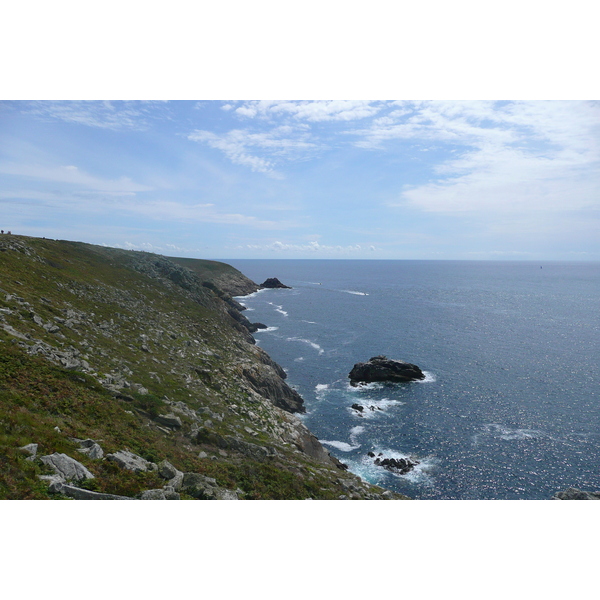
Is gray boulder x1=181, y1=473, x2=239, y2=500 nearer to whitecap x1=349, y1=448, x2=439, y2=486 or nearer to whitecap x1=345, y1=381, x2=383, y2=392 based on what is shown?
whitecap x1=349, y1=448, x2=439, y2=486

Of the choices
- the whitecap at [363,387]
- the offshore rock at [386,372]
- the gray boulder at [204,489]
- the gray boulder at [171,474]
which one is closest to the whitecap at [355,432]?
the whitecap at [363,387]

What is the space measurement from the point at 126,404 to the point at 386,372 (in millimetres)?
52639

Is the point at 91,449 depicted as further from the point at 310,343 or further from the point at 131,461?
the point at 310,343

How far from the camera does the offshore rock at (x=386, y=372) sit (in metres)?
65.6

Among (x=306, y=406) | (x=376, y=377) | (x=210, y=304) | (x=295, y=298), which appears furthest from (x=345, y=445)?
(x=295, y=298)

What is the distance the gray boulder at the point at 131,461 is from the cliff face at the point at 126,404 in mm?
72

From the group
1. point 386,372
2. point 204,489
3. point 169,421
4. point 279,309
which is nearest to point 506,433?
point 386,372

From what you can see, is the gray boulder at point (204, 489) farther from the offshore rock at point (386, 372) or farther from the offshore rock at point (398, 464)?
the offshore rock at point (386, 372)

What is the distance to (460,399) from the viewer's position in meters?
57.1

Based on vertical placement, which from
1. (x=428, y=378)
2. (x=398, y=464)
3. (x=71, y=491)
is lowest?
(x=398, y=464)

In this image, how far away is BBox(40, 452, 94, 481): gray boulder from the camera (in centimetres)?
1293

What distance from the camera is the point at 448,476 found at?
3853cm

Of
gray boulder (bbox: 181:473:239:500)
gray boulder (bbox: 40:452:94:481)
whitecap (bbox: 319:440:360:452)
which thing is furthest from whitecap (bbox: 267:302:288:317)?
gray boulder (bbox: 40:452:94:481)

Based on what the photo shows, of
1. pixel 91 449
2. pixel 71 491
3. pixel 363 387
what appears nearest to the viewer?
pixel 71 491
